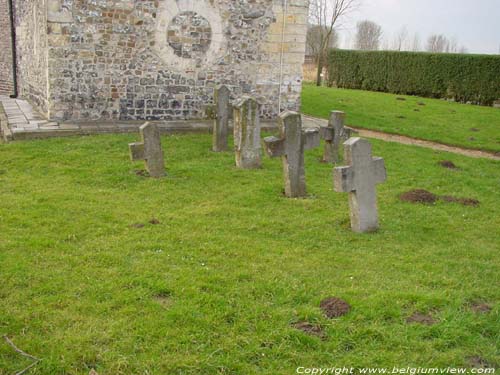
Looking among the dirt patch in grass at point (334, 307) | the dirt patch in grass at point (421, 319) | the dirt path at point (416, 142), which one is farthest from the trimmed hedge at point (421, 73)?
the dirt patch in grass at point (334, 307)

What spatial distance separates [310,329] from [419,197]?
177 inches

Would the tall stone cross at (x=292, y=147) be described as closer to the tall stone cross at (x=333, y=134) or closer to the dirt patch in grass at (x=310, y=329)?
the tall stone cross at (x=333, y=134)

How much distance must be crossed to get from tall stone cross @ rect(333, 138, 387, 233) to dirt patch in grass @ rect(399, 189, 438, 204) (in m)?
1.67

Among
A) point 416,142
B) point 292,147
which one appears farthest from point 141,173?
point 416,142

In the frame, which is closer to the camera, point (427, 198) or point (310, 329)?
point (310, 329)

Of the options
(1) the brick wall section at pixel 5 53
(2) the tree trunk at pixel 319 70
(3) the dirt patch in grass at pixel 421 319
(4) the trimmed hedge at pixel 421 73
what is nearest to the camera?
(3) the dirt patch in grass at pixel 421 319

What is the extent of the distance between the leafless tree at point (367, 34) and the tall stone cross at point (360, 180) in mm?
56560

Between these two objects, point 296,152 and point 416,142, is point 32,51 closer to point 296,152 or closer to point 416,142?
point 296,152

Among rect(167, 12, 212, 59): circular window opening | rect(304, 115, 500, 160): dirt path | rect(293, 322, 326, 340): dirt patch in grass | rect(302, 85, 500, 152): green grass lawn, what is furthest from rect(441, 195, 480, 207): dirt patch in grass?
rect(167, 12, 212, 59): circular window opening

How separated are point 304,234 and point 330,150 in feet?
13.6

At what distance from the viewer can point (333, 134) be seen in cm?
983

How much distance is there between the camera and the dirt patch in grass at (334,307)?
432 centimetres

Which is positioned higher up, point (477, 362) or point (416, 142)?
point (416, 142)

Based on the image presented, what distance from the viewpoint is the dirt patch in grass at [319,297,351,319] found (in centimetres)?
432
